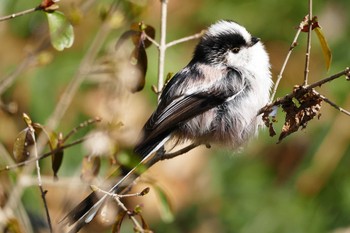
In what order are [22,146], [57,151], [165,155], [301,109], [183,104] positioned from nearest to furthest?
[57,151], [22,146], [301,109], [165,155], [183,104]

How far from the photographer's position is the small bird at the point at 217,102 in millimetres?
3580

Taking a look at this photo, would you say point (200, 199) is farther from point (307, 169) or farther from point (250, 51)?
point (250, 51)

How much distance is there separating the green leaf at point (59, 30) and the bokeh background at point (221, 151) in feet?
5.44

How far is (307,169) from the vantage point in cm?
556

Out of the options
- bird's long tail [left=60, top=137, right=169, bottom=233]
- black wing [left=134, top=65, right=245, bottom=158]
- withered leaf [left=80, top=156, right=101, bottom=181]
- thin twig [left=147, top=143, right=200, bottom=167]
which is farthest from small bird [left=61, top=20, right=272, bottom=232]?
withered leaf [left=80, top=156, right=101, bottom=181]

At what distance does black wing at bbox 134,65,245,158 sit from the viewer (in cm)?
353

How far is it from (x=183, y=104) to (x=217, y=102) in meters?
0.15

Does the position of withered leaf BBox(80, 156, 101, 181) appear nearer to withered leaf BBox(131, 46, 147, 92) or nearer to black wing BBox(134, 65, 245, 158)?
withered leaf BBox(131, 46, 147, 92)

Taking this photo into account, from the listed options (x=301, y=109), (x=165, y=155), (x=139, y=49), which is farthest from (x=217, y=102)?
(x=301, y=109)

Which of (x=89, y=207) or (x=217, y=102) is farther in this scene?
(x=217, y=102)

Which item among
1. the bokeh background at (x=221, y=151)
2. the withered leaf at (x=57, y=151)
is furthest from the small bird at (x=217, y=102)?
the bokeh background at (x=221, y=151)

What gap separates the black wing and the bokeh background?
987mm

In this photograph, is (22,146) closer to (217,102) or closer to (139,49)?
(139,49)

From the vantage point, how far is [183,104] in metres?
3.60
